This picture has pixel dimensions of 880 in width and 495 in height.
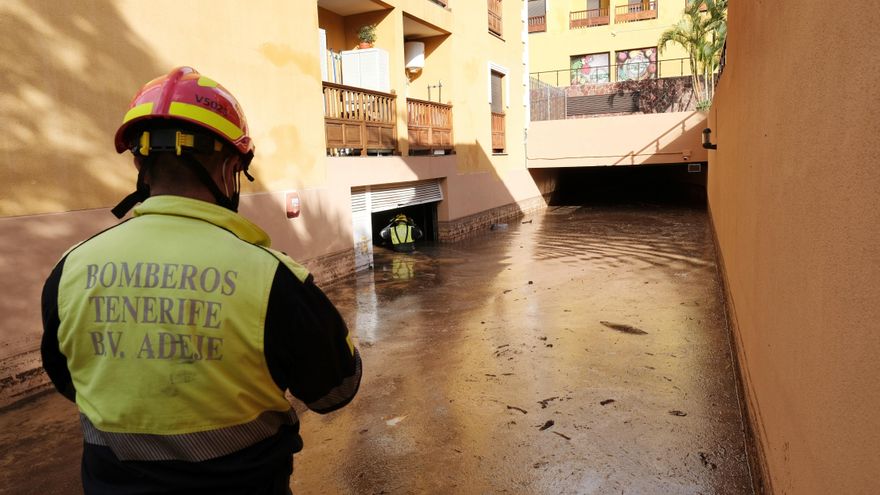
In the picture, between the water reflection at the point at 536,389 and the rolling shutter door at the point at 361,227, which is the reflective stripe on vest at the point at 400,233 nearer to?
the rolling shutter door at the point at 361,227

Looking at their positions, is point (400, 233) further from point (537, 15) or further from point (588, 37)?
point (537, 15)

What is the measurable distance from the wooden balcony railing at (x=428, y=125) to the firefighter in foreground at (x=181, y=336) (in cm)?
1100

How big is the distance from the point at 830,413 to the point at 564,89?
2392 cm

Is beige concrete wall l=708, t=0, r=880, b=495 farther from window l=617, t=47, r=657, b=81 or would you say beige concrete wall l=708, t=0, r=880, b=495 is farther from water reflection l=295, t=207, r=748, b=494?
window l=617, t=47, r=657, b=81

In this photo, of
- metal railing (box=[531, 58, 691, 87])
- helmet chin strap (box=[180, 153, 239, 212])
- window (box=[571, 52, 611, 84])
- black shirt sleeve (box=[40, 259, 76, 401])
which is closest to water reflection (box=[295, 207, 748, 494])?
black shirt sleeve (box=[40, 259, 76, 401])

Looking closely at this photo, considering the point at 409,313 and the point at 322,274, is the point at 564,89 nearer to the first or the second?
the point at 322,274

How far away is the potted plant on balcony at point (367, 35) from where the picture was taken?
1205 centimetres

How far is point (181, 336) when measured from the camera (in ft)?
4.93

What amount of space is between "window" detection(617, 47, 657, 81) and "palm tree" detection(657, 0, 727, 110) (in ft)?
16.7

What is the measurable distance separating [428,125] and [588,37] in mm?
18738

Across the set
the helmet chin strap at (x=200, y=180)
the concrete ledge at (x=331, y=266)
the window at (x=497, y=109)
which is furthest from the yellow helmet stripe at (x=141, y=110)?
the window at (x=497, y=109)

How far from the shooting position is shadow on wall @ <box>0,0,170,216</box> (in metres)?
5.23

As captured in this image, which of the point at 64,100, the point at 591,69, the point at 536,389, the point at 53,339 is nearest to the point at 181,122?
the point at 53,339

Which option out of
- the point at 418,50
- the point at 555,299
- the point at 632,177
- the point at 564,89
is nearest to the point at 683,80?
the point at 564,89
